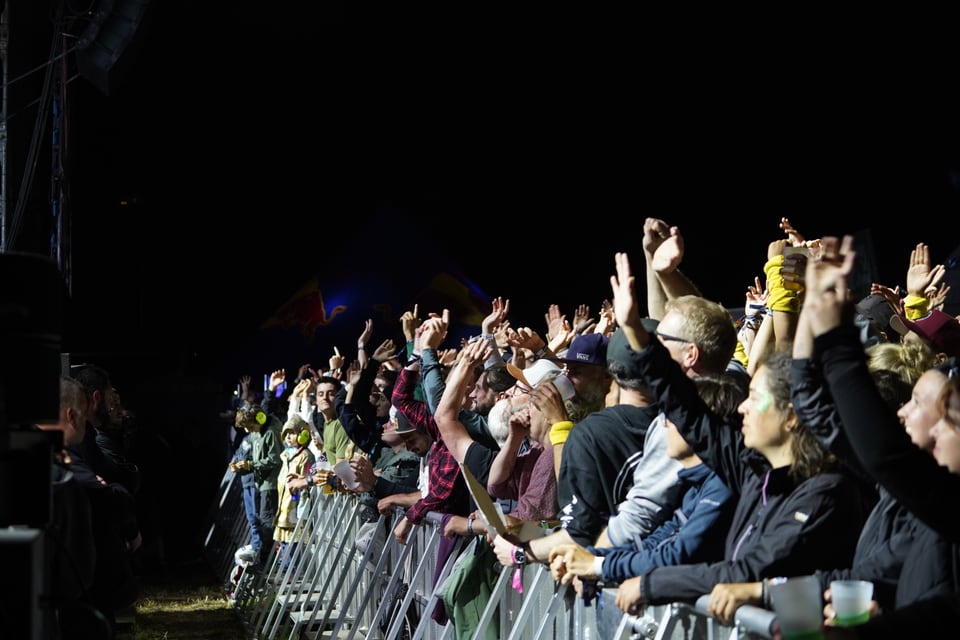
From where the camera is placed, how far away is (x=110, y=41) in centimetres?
965

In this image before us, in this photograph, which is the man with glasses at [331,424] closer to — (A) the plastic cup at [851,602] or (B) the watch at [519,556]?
(B) the watch at [519,556]

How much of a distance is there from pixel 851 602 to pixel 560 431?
234 cm

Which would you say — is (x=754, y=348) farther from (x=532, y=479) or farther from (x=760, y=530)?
(x=760, y=530)

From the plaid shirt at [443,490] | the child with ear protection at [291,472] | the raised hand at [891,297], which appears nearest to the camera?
the raised hand at [891,297]

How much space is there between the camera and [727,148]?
15945 mm

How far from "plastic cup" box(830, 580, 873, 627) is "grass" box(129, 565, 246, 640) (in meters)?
9.00

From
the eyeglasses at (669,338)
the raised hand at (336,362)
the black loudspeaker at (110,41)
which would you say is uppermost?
the black loudspeaker at (110,41)

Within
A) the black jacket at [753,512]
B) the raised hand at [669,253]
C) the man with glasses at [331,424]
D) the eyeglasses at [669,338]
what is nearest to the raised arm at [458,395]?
the raised hand at [669,253]

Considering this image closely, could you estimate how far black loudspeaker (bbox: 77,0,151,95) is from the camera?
361 inches

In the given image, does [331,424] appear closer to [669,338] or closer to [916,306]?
[916,306]

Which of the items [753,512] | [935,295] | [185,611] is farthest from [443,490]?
[185,611]

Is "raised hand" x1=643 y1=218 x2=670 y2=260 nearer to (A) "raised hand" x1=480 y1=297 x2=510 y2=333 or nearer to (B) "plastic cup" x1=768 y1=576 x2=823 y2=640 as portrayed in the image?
(A) "raised hand" x1=480 y1=297 x2=510 y2=333

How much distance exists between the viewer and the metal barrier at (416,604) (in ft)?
12.5

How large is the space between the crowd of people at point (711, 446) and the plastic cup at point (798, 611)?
0.07m
